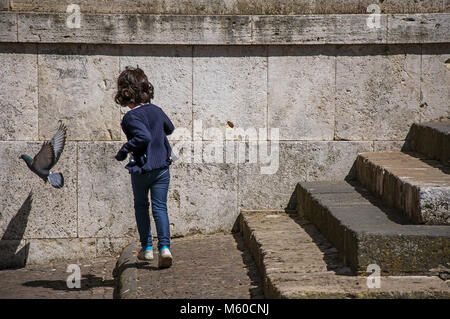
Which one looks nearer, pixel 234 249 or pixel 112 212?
pixel 234 249

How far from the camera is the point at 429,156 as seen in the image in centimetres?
568

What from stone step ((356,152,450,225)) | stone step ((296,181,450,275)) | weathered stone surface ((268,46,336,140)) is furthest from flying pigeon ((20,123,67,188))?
stone step ((356,152,450,225))

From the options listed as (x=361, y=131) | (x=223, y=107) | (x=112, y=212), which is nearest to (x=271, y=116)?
(x=223, y=107)

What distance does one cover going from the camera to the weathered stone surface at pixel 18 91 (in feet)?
19.9

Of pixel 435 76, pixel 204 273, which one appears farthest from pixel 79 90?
pixel 435 76

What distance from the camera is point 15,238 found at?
6117 mm

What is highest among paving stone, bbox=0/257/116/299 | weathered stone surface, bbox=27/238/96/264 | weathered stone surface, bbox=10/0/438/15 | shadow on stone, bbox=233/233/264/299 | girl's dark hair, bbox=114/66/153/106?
weathered stone surface, bbox=10/0/438/15

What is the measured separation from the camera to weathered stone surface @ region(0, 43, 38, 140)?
19.9 feet

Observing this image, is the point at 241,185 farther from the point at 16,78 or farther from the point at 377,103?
the point at 16,78

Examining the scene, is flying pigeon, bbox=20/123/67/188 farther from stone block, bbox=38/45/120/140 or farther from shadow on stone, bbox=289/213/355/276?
shadow on stone, bbox=289/213/355/276

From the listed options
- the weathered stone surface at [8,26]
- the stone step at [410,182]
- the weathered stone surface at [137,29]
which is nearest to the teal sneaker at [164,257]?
the stone step at [410,182]

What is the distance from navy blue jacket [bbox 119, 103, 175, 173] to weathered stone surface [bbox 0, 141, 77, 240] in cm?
138

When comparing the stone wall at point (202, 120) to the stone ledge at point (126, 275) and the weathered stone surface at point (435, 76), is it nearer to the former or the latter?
the weathered stone surface at point (435, 76)

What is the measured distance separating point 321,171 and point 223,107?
43.9 inches
